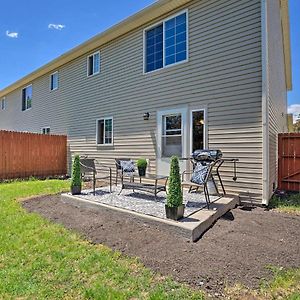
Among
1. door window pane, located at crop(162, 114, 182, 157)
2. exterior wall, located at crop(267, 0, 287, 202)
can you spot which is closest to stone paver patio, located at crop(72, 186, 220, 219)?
door window pane, located at crop(162, 114, 182, 157)

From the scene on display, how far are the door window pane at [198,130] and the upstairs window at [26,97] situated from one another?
13.4 metres

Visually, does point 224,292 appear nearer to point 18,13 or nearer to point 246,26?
point 246,26

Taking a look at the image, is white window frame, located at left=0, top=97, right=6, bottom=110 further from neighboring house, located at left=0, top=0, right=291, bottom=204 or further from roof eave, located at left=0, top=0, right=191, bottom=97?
neighboring house, located at left=0, top=0, right=291, bottom=204

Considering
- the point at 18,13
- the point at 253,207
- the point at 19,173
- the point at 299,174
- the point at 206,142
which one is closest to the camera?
the point at 253,207

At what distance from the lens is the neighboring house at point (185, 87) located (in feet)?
20.2

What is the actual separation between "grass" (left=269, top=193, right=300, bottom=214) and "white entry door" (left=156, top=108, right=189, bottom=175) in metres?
2.58

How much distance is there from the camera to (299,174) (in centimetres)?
811

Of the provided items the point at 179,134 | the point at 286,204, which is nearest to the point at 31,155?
the point at 179,134

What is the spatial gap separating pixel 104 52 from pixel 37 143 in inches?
215

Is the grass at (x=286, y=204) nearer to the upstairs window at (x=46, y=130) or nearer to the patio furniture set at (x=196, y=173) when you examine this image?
the patio furniture set at (x=196, y=173)

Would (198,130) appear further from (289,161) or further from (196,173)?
(289,161)

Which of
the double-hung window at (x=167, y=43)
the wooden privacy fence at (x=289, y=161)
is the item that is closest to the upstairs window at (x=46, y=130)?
the double-hung window at (x=167, y=43)

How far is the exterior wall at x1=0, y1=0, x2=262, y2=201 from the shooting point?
6176mm

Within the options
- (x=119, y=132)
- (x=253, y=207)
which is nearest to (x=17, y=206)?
(x=119, y=132)
